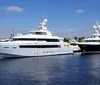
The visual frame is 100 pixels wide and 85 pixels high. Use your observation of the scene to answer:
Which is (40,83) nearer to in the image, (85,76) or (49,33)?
(85,76)

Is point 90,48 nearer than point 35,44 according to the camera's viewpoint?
No

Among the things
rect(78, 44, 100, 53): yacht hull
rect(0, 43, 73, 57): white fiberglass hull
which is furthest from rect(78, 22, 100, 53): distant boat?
rect(0, 43, 73, 57): white fiberglass hull

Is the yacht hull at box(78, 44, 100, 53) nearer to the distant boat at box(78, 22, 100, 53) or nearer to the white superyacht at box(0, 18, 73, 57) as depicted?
the distant boat at box(78, 22, 100, 53)

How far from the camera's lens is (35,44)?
276ft

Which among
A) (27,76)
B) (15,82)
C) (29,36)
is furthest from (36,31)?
(15,82)

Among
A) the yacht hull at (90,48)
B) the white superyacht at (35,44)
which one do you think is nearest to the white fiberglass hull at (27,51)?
the white superyacht at (35,44)

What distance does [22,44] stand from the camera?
81.8 metres

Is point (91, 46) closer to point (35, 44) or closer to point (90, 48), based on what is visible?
point (90, 48)

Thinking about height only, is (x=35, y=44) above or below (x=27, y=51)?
above

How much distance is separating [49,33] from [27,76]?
1799 inches

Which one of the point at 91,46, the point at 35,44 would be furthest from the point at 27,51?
the point at 91,46

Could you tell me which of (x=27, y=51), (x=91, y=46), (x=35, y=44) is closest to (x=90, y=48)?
(x=91, y=46)

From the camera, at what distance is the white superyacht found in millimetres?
79438

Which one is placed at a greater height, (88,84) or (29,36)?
(29,36)
